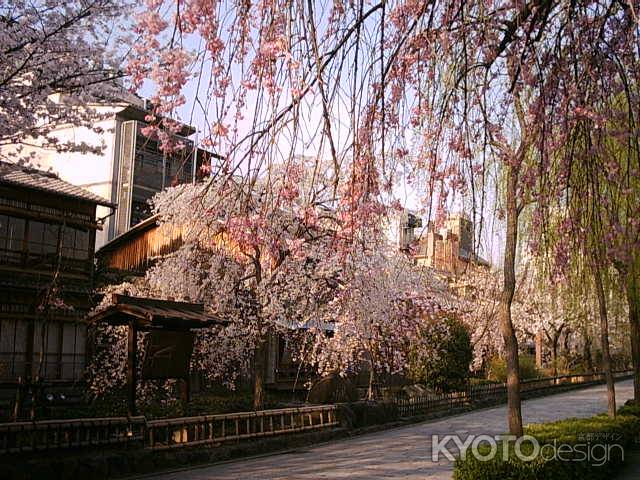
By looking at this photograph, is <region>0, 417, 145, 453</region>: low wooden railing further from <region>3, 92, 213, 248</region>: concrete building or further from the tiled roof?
<region>3, 92, 213, 248</region>: concrete building

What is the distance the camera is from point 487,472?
26.5 ft

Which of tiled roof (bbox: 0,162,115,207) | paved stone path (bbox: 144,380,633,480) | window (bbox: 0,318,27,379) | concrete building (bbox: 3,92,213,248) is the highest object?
concrete building (bbox: 3,92,213,248)

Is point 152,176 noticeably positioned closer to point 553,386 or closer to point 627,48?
point 553,386

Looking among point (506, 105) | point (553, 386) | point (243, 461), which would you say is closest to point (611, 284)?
point (243, 461)

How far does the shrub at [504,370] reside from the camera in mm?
32281

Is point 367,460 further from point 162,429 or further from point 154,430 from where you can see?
point 154,430

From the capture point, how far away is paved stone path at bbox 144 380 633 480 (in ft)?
36.7

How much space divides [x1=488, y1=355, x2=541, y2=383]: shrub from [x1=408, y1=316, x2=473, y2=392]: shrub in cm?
699

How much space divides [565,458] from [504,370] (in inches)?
967

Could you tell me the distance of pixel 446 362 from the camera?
82.1 ft

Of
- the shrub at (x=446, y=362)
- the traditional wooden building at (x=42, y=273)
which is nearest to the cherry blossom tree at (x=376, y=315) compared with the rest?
the shrub at (x=446, y=362)

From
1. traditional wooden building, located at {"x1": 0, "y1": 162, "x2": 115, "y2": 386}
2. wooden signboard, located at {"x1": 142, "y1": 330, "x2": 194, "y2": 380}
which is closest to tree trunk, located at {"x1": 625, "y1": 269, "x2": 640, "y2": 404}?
wooden signboard, located at {"x1": 142, "y1": 330, "x2": 194, "y2": 380}

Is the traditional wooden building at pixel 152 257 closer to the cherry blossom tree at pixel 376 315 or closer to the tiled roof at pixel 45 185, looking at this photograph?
the tiled roof at pixel 45 185

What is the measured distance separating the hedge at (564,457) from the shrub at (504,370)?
19.5 m
